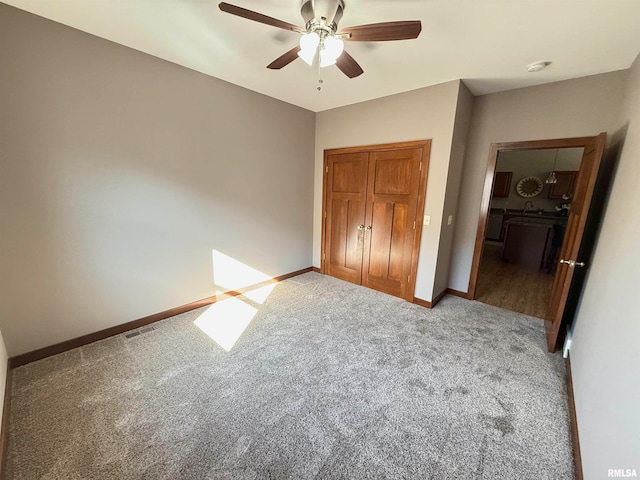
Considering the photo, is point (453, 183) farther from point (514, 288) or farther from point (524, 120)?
point (514, 288)

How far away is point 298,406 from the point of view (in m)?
1.71

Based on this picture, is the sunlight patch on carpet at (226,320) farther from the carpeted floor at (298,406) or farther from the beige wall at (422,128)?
the beige wall at (422,128)

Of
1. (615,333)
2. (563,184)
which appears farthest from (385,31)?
(563,184)

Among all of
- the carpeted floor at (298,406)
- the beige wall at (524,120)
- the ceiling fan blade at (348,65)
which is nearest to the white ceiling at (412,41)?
the beige wall at (524,120)

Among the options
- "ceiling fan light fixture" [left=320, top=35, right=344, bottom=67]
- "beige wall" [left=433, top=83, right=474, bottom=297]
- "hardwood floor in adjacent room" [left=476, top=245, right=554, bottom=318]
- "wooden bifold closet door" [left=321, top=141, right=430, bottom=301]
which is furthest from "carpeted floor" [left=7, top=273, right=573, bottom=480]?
"ceiling fan light fixture" [left=320, top=35, right=344, bottom=67]

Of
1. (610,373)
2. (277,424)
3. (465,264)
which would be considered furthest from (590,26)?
(277,424)

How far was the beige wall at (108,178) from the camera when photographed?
186 cm

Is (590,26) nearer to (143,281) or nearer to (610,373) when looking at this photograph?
(610,373)

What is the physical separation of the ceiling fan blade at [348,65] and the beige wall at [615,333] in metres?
1.90

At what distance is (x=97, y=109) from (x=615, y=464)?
3.81 meters

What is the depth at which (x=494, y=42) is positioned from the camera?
1930mm

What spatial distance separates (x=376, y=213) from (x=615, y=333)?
97.5 inches

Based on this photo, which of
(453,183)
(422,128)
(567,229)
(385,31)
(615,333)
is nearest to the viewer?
(615,333)

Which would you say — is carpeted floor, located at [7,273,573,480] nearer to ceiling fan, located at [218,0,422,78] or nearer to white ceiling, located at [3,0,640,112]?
ceiling fan, located at [218,0,422,78]
